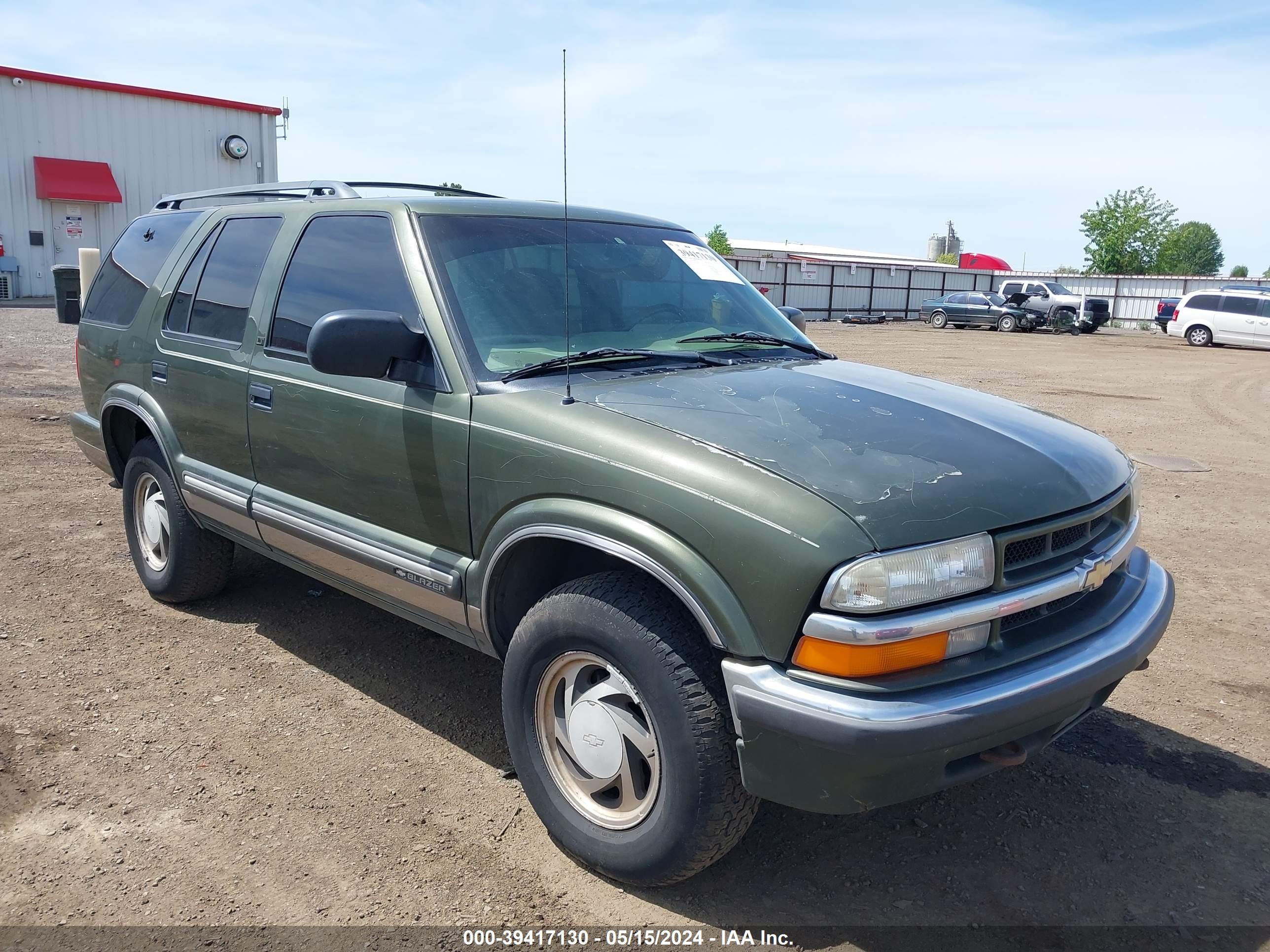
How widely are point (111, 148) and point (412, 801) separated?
30.8 meters

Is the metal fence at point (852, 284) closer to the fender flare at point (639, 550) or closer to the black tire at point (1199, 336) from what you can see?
the black tire at point (1199, 336)

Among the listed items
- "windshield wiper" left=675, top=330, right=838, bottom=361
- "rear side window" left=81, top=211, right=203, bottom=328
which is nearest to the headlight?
"windshield wiper" left=675, top=330, right=838, bottom=361

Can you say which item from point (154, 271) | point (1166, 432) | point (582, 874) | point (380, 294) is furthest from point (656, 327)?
point (1166, 432)

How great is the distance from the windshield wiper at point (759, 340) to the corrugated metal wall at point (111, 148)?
25716 mm

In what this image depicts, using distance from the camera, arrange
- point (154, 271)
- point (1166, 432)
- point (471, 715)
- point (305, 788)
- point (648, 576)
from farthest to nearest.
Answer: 1. point (1166, 432)
2. point (154, 271)
3. point (471, 715)
4. point (305, 788)
5. point (648, 576)

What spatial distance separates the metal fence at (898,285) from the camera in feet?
125

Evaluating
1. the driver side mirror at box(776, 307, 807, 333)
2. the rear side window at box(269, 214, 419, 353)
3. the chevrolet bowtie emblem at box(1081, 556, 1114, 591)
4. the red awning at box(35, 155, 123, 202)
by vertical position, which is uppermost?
the red awning at box(35, 155, 123, 202)

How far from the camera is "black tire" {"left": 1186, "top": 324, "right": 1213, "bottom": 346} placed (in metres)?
29.7

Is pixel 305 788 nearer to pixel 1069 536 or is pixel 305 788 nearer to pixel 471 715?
pixel 471 715

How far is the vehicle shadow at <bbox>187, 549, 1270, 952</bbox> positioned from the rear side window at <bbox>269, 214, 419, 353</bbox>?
1513 millimetres

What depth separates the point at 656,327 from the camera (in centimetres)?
365

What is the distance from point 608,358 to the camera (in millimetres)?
3320

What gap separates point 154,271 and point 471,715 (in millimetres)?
2742

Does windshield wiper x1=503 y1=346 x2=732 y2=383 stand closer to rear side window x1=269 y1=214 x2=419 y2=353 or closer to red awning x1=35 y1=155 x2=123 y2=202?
rear side window x1=269 y1=214 x2=419 y2=353
